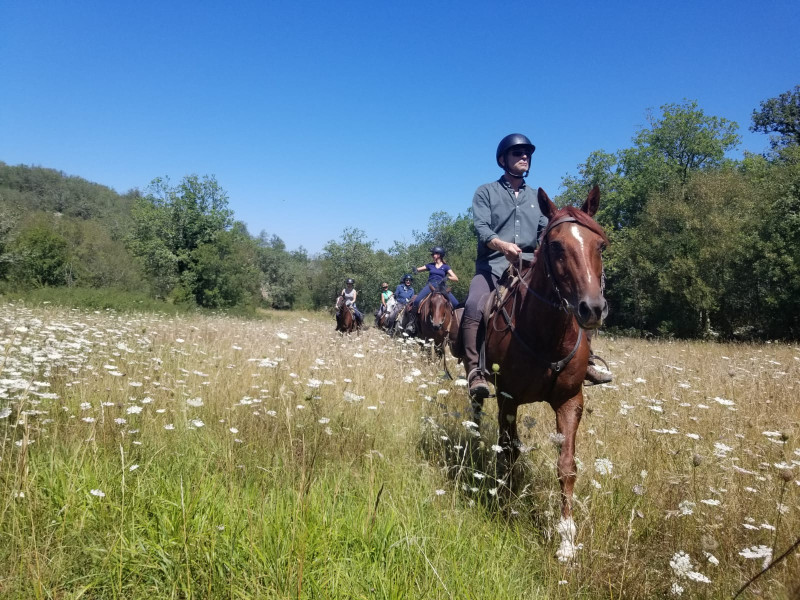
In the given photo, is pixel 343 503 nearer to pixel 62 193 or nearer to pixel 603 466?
pixel 603 466

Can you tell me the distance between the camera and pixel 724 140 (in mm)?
44062

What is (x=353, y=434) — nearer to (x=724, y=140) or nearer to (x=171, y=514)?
(x=171, y=514)

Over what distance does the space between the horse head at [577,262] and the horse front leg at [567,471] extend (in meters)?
0.90

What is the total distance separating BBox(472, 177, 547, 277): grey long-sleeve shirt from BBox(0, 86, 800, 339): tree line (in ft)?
71.5

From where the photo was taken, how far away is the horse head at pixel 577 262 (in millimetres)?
2777

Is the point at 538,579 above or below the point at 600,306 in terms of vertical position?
below

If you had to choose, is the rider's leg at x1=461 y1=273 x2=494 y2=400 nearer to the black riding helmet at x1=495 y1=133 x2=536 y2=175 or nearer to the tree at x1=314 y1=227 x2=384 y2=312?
the black riding helmet at x1=495 y1=133 x2=536 y2=175

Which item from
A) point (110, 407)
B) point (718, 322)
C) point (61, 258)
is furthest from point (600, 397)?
point (61, 258)

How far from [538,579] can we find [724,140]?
5608cm

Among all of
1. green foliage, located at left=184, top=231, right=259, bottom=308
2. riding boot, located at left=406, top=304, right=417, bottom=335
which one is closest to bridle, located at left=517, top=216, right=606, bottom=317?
riding boot, located at left=406, top=304, right=417, bottom=335

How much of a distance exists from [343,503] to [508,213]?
351cm

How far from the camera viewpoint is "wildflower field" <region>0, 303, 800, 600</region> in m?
2.21

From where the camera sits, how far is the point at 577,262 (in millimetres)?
2975

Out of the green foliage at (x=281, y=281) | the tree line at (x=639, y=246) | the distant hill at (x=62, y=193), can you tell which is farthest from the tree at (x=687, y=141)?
the distant hill at (x=62, y=193)
